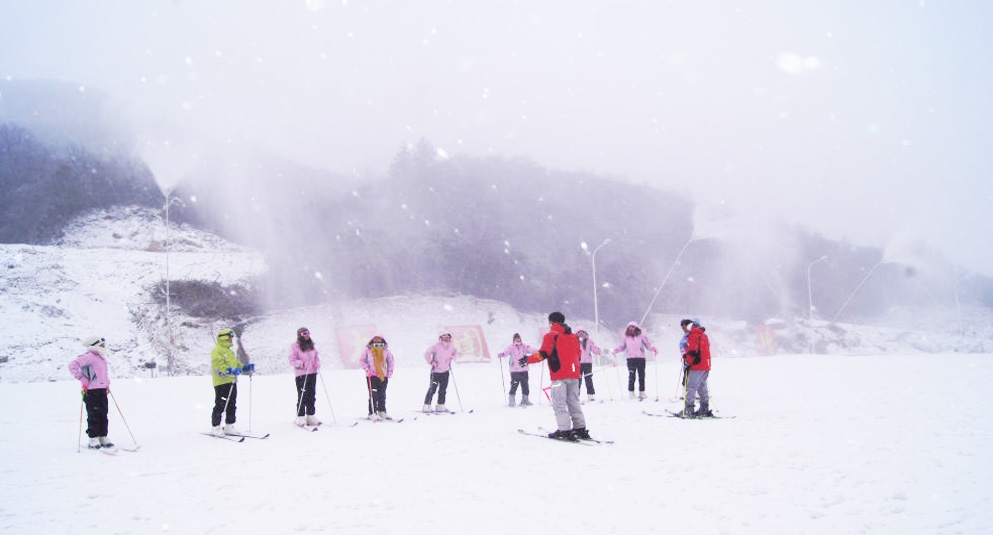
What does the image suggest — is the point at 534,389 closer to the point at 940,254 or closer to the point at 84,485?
the point at 84,485

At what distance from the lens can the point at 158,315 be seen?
38.3 metres

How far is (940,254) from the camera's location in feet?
304

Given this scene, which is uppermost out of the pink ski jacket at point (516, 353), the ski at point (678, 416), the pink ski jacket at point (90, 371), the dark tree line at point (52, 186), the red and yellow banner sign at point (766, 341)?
the dark tree line at point (52, 186)

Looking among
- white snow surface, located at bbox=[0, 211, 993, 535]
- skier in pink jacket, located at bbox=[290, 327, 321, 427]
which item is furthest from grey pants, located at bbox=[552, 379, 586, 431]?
skier in pink jacket, located at bbox=[290, 327, 321, 427]

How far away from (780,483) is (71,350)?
37290mm

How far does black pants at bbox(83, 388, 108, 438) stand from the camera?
9.89 meters

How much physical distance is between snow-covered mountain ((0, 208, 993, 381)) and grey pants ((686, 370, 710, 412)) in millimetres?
32097

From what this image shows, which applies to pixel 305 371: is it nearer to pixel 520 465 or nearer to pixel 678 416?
pixel 520 465

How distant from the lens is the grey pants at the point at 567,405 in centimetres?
962

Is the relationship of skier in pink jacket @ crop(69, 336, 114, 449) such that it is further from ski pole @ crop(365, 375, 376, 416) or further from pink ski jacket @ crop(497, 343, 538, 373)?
pink ski jacket @ crop(497, 343, 538, 373)

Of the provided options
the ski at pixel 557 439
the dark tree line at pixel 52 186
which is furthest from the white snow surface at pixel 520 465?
the dark tree line at pixel 52 186

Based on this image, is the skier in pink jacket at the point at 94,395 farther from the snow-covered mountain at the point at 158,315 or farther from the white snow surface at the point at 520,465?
the snow-covered mountain at the point at 158,315

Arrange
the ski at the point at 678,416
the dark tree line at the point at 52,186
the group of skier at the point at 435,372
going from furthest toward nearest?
the dark tree line at the point at 52,186, the ski at the point at 678,416, the group of skier at the point at 435,372

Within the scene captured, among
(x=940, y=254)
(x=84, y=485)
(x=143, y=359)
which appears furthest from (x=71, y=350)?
(x=940, y=254)
